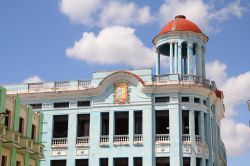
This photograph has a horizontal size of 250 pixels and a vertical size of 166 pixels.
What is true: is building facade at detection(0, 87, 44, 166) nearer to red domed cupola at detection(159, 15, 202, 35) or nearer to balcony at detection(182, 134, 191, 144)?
balcony at detection(182, 134, 191, 144)

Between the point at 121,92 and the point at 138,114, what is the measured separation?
95.1 inches

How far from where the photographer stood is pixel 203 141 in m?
43.1

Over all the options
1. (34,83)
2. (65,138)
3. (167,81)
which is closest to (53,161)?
(65,138)

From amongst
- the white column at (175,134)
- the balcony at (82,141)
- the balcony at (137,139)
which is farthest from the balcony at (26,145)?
the white column at (175,134)

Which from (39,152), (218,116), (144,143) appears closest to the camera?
(39,152)

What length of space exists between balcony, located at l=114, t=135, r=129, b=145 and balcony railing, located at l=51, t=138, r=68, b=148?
452 cm

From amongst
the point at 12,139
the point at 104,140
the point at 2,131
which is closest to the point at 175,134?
the point at 104,140

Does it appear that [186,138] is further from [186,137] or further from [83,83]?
[83,83]

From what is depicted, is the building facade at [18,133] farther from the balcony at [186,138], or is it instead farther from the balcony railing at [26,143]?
the balcony at [186,138]

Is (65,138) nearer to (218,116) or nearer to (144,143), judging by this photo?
(144,143)

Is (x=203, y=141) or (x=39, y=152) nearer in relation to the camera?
Answer: (x=39, y=152)

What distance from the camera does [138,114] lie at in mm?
44000

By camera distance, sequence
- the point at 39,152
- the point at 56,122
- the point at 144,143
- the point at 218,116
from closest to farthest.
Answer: the point at 39,152
the point at 144,143
the point at 56,122
the point at 218,116

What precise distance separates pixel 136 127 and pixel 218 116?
9836 mm
